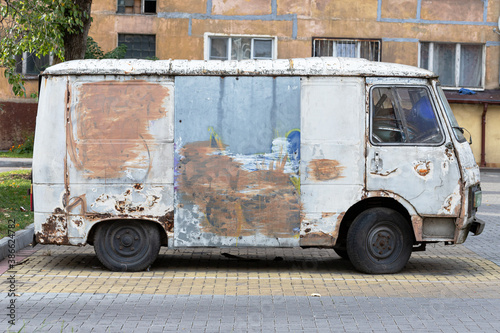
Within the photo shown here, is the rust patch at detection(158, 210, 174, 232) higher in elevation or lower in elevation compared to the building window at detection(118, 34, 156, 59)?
lower

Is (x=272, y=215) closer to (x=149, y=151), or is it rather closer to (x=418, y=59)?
(x=149, y=151)

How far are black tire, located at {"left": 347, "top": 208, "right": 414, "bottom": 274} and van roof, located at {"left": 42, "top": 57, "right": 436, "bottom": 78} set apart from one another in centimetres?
162

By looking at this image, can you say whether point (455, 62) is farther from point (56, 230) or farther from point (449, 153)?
point (56, 230)

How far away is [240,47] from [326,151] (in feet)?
67.3

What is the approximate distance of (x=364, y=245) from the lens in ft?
29.2

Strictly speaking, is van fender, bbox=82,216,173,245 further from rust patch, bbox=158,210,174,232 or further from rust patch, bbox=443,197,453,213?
rust patch, bbox=443,197,453,213

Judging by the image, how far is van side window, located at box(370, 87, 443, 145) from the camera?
29.1 ft

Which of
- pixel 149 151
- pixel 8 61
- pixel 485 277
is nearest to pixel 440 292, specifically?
pixel 485 277

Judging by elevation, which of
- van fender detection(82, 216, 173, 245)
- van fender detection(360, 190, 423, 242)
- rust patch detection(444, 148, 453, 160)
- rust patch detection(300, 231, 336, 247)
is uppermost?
rust patch detection(444, 148, 453, 160)

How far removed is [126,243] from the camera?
9.00 meters

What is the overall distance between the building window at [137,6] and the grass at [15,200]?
1075 cm

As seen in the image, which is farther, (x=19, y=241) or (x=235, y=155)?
(x=19, y=241)

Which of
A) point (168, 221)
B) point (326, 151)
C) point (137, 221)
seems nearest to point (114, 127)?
point (137, 221)

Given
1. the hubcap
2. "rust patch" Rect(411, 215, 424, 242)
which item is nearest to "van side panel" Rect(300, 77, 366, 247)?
the hubcap
